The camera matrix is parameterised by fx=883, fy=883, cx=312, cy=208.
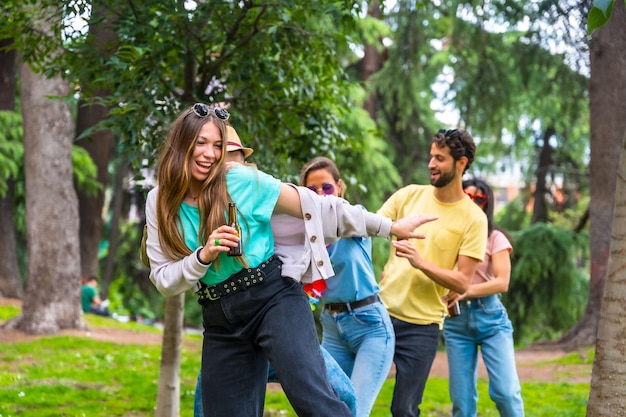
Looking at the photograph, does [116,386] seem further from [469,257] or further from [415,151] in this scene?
[415,151]

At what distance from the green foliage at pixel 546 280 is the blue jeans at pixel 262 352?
42.8 ft

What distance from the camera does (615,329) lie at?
4.64 meters

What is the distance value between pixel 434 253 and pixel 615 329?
1.11 meters

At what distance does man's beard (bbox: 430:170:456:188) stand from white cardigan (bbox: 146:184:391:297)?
1.47m

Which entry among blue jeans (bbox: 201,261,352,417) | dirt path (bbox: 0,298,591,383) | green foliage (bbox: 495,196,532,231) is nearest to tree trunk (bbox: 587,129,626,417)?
blue jeans (bbox: 201,261,352,417)

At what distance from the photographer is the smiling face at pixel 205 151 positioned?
3.58 m

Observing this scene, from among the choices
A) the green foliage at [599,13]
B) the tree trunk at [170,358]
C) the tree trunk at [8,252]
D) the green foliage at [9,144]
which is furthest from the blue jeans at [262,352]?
the tree trunk at [8,252]

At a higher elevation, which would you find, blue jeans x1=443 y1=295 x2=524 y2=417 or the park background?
Result: the park background

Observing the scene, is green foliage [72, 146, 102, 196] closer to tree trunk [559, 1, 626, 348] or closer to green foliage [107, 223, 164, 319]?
green foliage [107, 223, 164, 319]

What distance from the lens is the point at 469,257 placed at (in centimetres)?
514

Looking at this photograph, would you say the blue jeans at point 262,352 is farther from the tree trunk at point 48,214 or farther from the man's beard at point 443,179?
the tree trunk at point 48,214

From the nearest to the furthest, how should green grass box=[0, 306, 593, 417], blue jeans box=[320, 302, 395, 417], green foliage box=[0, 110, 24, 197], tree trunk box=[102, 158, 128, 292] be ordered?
1. blue jeans box=[320, 302, 395, 417]
2. green grass box=[0, 306, 593, 417]
3. green foliage box=[0, 110, 24, 197]
4. tree trunk box=[102, 158, 128, 292]

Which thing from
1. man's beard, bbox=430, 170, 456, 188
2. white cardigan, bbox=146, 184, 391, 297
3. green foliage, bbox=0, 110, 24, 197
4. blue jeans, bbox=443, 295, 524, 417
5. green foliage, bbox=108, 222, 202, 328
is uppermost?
green foliage, bbox=0, 110, 24, 197

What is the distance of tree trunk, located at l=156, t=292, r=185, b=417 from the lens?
7055 millimetres
